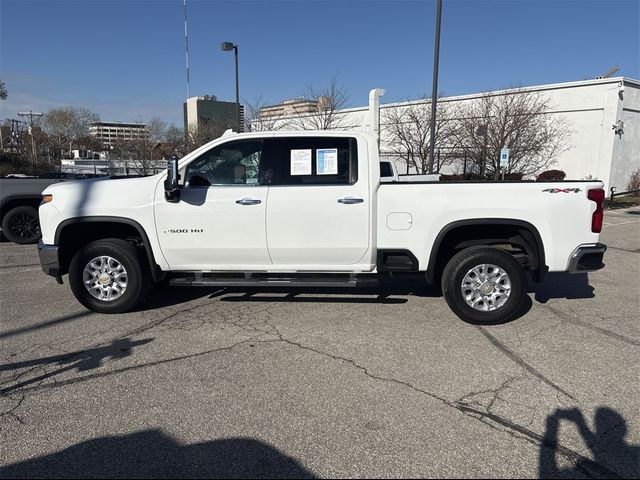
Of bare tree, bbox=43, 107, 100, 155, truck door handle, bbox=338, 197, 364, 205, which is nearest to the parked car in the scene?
truck door handle, bbox=338, 197, 364, 205

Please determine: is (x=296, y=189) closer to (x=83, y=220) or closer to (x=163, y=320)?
(x=163, y=320)

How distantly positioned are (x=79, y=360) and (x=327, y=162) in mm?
3091

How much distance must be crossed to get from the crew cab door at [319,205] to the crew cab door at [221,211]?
6.1 inches

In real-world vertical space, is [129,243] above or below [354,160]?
below

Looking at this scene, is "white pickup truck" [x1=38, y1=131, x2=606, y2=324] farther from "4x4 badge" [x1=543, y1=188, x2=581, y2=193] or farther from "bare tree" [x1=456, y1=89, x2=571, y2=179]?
"bare tree" [x1=456, y1=89, x2=571, y2=179]

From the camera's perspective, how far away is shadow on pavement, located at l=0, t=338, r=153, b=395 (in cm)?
381

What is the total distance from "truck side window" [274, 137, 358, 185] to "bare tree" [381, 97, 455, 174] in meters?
17.9

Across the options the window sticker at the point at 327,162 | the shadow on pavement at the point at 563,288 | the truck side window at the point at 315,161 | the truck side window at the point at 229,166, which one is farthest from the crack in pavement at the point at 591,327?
the truck side window at the point at 229,166

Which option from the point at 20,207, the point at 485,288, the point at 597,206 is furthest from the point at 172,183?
the point at 20,207

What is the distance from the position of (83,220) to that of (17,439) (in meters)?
2.71

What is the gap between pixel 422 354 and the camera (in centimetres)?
417

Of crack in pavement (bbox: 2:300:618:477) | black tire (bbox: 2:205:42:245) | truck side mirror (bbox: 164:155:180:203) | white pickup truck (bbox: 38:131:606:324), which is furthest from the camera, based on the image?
black tire (bbox: 2:205:42:245)

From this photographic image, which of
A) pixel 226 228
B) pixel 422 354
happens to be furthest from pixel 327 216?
pixel 422 354

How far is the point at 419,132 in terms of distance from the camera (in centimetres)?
2319
